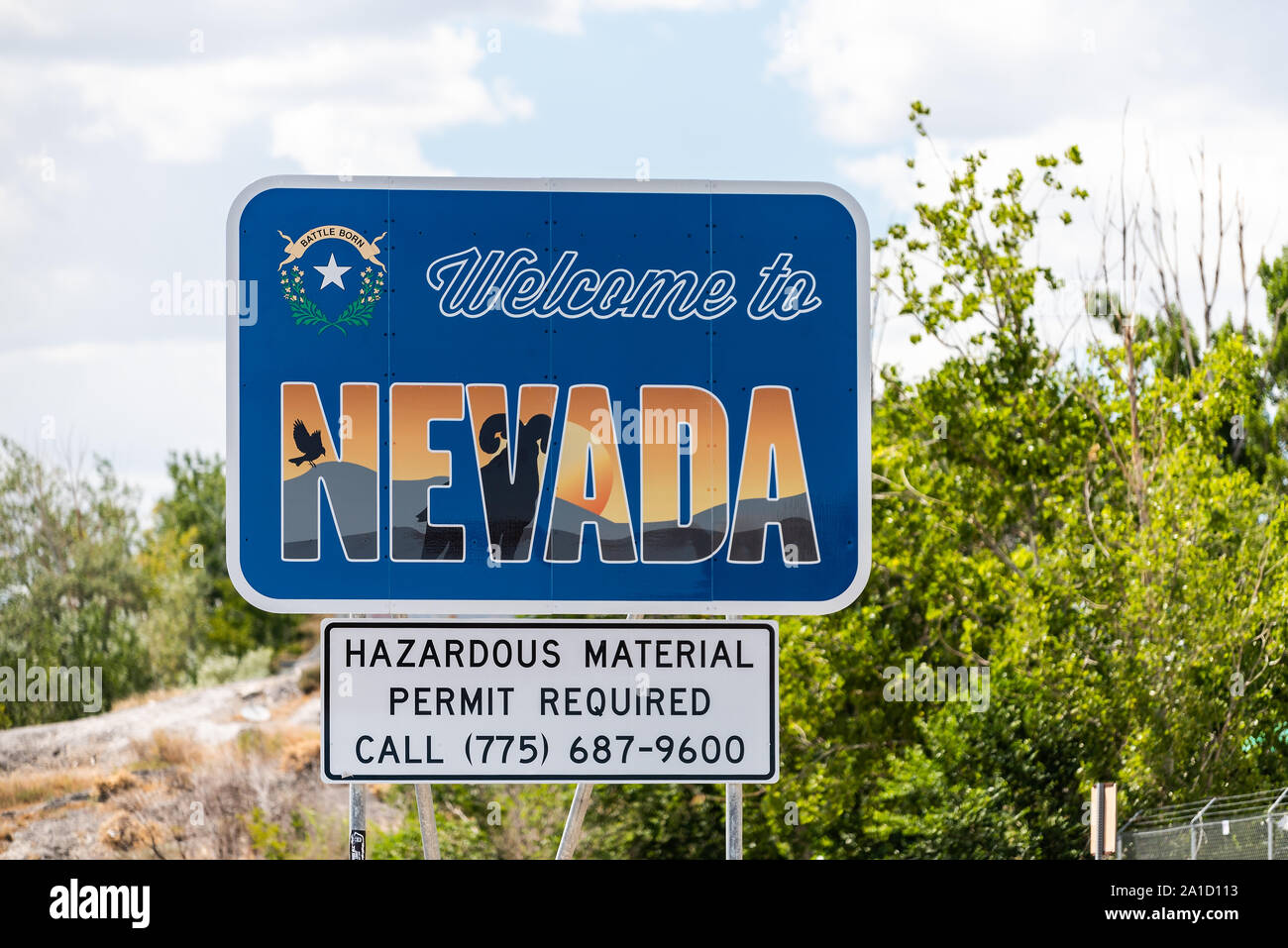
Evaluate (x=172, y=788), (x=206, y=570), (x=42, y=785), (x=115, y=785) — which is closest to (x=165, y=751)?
(x=115, y=785)

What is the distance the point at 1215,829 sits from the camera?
460 inches

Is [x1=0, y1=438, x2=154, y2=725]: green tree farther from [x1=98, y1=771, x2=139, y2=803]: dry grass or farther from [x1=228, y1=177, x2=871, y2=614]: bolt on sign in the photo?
[x1=228, y1=177, x2=871, y2=614]: bolt on sign

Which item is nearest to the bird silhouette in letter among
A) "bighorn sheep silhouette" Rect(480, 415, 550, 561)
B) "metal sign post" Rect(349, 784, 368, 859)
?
"bighorn sheep silhouette" Rect(480, 415, 550, 561)

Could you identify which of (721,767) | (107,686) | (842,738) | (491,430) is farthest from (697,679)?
(107,686)

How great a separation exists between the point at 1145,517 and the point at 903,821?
13.3 feet

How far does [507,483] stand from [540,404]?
0.37 meters

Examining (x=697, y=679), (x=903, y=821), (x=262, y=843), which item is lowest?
(x=262, y=843)

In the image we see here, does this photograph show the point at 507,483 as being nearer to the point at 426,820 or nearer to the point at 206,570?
the point at 426,820

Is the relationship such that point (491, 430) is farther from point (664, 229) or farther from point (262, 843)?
point (262, 843)

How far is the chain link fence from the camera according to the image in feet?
36.5

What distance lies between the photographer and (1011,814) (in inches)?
569

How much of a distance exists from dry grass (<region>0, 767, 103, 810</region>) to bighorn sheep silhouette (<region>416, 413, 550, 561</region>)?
21.2 m

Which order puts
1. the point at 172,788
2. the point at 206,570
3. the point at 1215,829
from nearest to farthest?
the point at 1215,829, the point at 172,788, the point at 206,570

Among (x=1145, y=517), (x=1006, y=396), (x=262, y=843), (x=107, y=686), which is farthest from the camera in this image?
(x=107, y=686)
